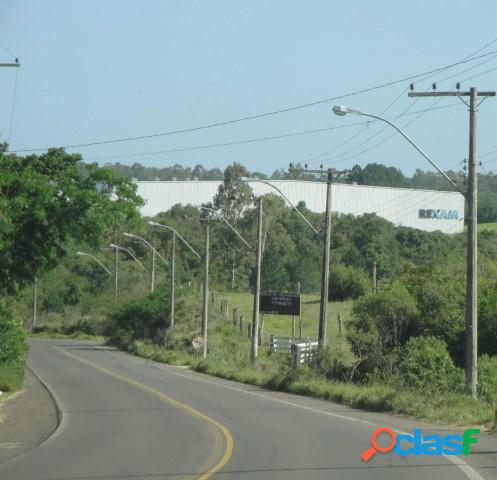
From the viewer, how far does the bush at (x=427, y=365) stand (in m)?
29.9

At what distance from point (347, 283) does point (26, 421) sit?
51912 millimetres

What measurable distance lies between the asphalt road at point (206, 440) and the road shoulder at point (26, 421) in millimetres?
422

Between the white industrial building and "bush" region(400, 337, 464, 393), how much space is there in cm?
8906

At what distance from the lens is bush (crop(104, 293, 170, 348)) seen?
226ft

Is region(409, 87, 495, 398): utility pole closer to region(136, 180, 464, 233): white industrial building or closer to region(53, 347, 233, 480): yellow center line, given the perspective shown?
region(53, 347, 233, 480): yellow center line

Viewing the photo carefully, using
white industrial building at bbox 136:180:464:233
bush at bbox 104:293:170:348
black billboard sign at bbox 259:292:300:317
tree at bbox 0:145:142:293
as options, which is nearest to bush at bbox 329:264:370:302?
bush at bbox 104:293:170:348

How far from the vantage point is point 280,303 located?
1895 inches

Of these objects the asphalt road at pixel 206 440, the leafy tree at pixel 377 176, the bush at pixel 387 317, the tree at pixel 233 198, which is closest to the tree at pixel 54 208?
the asphalt road at pixel 206 440

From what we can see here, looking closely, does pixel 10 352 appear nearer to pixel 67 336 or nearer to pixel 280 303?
pixel 280 303

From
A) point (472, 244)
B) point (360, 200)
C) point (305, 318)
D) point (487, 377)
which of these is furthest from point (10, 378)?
point (360, 200)

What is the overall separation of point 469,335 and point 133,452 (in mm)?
10556

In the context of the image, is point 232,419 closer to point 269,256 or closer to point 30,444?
point 30,444

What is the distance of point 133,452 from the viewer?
17.0m

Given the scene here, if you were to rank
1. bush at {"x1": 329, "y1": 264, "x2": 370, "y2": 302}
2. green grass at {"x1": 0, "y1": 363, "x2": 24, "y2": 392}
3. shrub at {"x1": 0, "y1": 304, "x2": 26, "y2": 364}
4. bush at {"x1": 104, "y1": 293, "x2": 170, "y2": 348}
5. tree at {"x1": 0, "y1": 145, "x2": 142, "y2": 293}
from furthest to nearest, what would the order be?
bush at {"x1": 329, "y1": 264, "x2": 370, "y2": 302} < bush at {"x1": 104, "y1": 293, "x2": 170, "y2": 348} < shrub at {"x1": 0, "y1": 304, "x2": 26, "y2": 364} < green grass at {"x1": 0, "y1": 363, "x2": 24, "y2": 392} < tree at {"x1": 0, "y1": 145, "x2": 142, "y2": 293}
